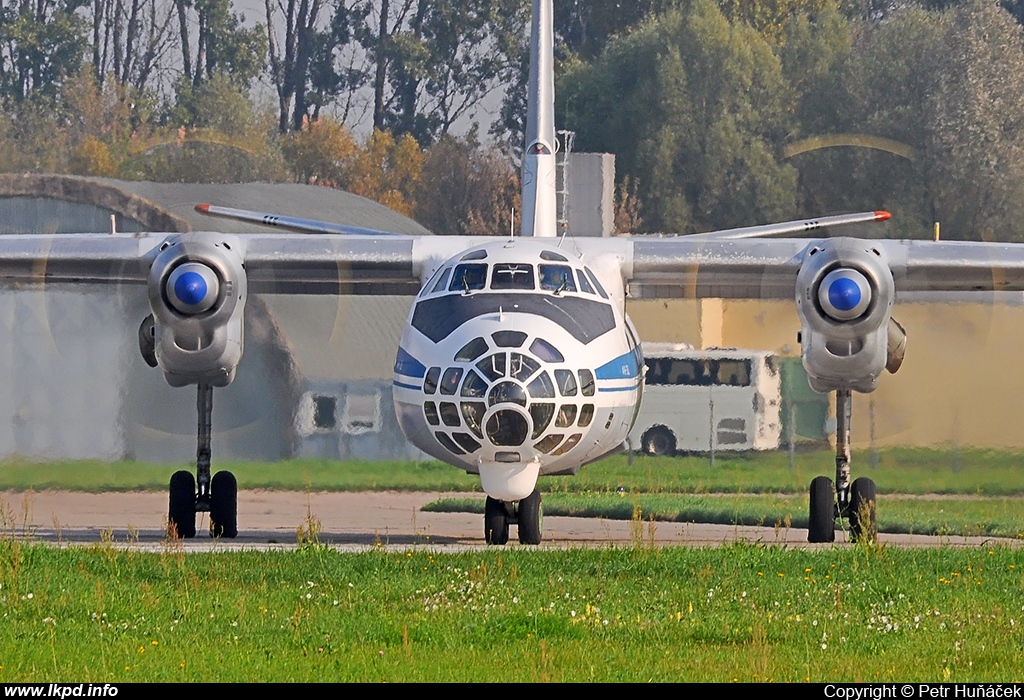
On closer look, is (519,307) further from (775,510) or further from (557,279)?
(775,510)

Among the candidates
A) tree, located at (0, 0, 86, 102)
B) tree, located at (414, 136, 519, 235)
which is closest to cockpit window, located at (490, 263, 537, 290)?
tree, located at (414, 136, 519, 235)

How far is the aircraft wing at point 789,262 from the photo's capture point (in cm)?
1591

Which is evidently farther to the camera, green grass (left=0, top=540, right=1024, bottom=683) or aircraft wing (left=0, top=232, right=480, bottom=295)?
aircraft wing (left=0, top=232, right=480, bottom=295)

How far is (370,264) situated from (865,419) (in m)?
7.62

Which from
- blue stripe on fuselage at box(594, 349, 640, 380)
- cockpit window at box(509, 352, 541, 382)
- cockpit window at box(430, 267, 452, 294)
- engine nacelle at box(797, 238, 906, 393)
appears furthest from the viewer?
engine nacelle at box(797, 238, 906, 393)

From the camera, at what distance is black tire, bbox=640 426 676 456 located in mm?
25641

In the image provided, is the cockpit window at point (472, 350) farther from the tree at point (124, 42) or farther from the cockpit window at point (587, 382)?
the tree at point (124, 42)

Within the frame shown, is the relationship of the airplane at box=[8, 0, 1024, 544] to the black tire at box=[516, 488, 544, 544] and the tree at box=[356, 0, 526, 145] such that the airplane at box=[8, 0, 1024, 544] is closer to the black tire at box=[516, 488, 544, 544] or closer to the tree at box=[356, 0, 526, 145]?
the black tire at box=[516, 488, 544, 544]

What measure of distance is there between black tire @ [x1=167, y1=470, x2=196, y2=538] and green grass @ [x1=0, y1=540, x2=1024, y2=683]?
3.04 meters

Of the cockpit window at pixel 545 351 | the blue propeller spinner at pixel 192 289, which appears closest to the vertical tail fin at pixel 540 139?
the blue propeller spinner at pixel 192 289

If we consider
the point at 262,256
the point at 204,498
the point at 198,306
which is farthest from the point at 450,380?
the point at 204,498

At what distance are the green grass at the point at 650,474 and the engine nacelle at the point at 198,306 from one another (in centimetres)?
598

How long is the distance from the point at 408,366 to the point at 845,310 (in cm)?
383

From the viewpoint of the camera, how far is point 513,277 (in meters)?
14.2
